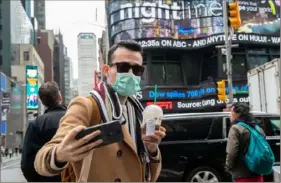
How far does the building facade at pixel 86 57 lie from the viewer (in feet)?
63.3

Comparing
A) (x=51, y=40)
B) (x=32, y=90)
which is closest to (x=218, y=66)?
(x=32, y=90)

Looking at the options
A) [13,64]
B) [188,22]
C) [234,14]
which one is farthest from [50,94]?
[13,64]

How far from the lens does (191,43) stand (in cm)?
3566

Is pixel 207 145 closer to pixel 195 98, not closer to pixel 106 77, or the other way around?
pixel 106 77

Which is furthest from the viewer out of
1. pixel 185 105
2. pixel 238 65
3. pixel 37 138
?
pixel 238 65

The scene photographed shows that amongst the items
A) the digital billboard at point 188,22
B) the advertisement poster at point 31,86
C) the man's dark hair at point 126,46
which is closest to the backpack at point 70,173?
the man's dark hair at point 126,46

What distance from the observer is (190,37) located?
35.9 metres

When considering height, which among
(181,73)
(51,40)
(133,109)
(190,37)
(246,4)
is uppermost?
(51,40)

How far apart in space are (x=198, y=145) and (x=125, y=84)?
700 cm

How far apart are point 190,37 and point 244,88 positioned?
621cm

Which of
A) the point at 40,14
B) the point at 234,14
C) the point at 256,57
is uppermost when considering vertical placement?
the point at 40,14

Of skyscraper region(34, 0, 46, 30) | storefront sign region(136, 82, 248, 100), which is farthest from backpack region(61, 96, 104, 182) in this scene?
skyscraper region(34, 0, 46, 30)

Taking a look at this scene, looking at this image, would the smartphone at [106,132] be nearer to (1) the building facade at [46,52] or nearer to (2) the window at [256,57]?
(2) the window at [256,57]

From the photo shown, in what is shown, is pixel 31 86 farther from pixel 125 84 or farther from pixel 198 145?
pixel 125 84
